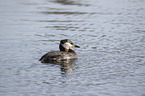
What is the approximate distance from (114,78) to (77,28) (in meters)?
10.8

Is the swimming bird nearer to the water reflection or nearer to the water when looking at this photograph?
the water reflection

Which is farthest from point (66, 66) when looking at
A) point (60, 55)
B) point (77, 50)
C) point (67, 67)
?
point (77, 50)

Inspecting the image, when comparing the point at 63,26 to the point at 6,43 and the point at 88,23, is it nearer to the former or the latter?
the point at 88,23

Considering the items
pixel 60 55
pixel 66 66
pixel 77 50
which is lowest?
pixel 66 66

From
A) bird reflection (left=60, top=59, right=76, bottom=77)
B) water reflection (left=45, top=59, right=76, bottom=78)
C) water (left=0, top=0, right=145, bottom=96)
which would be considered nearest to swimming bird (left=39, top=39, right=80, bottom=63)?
water reflection (left=45, top=59, right=76, bottom=78)

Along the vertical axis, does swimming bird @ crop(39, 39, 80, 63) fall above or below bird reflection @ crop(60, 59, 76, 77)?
above

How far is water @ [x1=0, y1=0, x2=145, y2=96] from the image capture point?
10.5 m

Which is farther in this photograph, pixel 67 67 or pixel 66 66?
pixel 66 66

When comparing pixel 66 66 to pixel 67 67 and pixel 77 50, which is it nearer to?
pixel 67 67

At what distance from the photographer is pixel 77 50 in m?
16.5

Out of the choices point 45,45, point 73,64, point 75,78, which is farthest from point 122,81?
point 45,45

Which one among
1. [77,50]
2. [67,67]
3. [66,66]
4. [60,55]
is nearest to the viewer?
[67,67]

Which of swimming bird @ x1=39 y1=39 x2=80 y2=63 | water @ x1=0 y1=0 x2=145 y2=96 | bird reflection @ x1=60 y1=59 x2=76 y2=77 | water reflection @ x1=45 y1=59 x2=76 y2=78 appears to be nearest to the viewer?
water @ x1=0 y1=0 x2=145 y2=96

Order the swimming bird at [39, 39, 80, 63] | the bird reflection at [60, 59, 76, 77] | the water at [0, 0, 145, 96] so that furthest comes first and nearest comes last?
1. the swimming bird at [39, 39, 80, 63]
2. the bird reflection at [60, 59, 76, 77]
3. the water at [0, 0, 145, 96]
